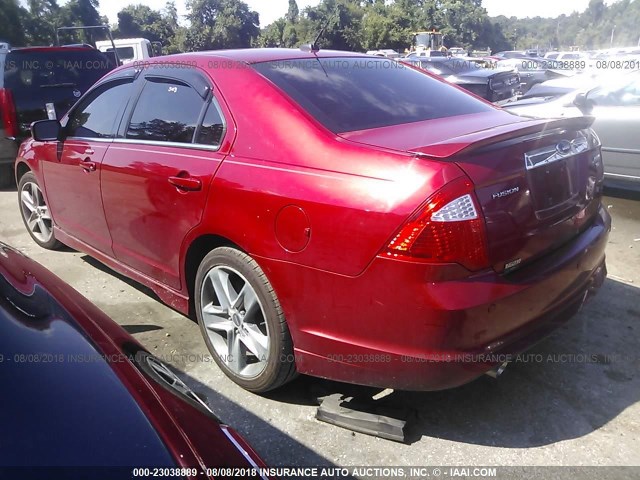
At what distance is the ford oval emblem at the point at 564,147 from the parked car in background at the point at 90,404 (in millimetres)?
1862

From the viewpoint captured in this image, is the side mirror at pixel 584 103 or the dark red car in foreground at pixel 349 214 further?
the side mirror at pixel 584 103

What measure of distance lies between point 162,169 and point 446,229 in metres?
1.71

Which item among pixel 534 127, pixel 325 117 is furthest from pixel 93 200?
pixel 534 127

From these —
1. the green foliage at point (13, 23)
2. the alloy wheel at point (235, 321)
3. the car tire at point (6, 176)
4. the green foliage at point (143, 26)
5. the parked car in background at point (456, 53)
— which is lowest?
the alloy wheel at point (235, 321)

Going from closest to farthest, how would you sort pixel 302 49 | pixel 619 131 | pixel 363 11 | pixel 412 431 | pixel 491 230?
1. pixel 491 230
2. pixel 412 431
3. pixel 302 49
4. pixel 619 131
5. pixel 363 11

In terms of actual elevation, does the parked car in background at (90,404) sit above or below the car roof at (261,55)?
below

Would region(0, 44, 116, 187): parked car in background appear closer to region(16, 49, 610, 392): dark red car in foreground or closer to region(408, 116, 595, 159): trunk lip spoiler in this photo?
region(16, 49, 610, 392): dark red car in foreground

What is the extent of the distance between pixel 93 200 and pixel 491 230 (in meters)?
2.78

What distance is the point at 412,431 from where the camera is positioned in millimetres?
2568

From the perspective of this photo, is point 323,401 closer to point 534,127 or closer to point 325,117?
point 325,117

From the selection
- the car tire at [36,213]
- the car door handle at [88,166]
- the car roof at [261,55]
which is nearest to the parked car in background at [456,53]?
the car tire at [36,213]

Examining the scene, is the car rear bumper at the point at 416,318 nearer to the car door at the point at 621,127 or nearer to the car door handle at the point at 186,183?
the car door handle at the point at 186,183

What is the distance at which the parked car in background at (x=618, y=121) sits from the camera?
594 centimetres

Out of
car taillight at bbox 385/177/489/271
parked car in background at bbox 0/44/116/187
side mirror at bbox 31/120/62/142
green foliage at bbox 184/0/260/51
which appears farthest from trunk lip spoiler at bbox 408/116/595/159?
green foliage at bbox 184/0/260/51
